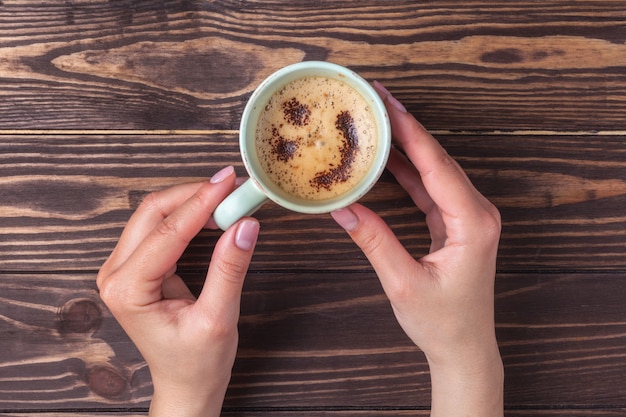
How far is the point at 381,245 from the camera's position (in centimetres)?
76

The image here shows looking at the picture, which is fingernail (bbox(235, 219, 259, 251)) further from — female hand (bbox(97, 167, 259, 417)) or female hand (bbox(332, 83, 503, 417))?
female hand (bbox(332, 83, 503, 417))

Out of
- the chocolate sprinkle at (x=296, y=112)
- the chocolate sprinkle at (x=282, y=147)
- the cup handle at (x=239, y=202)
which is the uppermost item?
the chocolate sprinkle at (x=296, y=112)

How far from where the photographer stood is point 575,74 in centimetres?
93

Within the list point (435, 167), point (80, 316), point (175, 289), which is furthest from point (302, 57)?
point (80, 316)

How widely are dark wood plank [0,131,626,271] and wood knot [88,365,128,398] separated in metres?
0.16

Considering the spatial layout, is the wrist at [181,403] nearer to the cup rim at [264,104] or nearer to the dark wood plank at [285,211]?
the dark wood plank at [285,211]

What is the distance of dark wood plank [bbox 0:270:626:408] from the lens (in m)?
0.95

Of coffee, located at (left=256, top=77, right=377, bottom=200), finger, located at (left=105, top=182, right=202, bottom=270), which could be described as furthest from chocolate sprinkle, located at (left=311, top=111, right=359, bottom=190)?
finger, located at (left=105, top=182, right=202, bottom=270)

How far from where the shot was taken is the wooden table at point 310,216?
92 cm

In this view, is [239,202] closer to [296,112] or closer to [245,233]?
[245,233]

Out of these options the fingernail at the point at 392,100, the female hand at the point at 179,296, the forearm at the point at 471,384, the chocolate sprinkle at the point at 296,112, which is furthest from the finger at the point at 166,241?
the forearm at the point at 471,384

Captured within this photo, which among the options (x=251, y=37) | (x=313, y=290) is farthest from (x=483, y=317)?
(x=251, y=37)

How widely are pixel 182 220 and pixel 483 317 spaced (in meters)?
0.42

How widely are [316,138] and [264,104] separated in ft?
0.26
